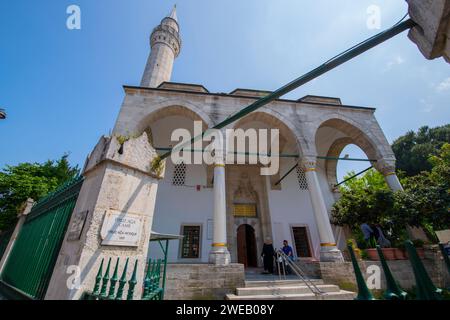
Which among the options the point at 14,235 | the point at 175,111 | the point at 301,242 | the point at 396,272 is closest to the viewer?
the point at 14,235

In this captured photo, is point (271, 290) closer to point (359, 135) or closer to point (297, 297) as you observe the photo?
point (297, 297)

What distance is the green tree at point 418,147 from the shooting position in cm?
1802

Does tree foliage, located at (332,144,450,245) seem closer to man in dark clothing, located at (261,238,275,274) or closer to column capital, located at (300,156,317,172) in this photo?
column capital, located at (300,156,317,172)

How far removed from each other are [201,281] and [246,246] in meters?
5.09

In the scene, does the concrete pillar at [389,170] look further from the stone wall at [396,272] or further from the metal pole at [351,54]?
the metal pole at [351,54]

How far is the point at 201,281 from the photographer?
4977 mm

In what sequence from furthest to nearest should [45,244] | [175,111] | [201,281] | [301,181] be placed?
[301,181]
[175,111]
[201,281]
[45,244]

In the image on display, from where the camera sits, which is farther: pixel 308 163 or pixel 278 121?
pixel 278 121

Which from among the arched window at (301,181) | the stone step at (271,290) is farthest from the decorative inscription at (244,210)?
the stone step at (271,290)

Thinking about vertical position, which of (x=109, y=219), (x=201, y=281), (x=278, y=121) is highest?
(x=278, y=121)

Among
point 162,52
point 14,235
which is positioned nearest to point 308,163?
point 14,235

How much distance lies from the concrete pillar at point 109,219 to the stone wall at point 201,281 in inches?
139
